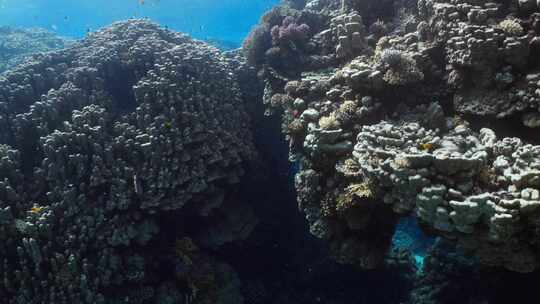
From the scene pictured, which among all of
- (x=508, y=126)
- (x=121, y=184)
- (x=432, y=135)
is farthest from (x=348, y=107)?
(x=121, y=184)

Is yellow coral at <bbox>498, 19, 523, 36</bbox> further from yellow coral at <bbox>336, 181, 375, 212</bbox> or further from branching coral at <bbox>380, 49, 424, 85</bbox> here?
yellow coral at <bbox>336, 181, 375, 212</bbox>

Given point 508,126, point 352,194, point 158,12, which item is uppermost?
point 158,12

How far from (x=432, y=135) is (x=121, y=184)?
14.9 feet

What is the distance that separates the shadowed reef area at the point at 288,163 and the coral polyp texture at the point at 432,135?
0.02 metres

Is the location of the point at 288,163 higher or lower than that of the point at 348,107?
lower

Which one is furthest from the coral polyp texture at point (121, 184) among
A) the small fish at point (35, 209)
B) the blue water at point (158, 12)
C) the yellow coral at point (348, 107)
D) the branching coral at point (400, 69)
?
the blue water at point (158, 12)

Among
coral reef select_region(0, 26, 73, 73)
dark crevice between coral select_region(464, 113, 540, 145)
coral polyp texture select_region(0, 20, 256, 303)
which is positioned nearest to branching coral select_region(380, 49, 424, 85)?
dark crevice between coral select_region(464, 113, 540, 145)

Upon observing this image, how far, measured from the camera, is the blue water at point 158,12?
4334 centimetres

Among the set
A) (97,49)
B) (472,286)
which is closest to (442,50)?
(472,286)

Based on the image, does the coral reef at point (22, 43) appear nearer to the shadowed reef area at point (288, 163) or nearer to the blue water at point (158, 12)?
the shadowed reef area at point (288, 163)

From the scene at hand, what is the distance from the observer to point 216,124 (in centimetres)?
658

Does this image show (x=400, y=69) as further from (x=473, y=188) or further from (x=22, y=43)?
(x=22, y=43)

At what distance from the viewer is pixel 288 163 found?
26.6 feet

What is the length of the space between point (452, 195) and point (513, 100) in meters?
1.65
